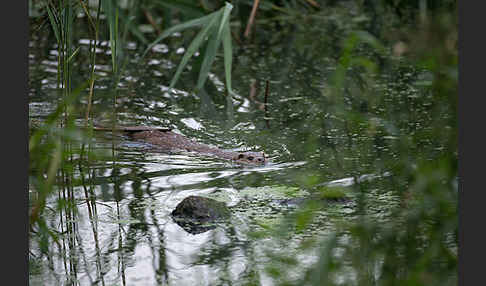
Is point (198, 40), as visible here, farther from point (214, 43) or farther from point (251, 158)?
point (251, 158)

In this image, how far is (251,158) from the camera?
16.9ft

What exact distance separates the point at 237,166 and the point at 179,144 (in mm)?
594

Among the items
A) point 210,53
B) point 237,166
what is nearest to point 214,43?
point 210,53

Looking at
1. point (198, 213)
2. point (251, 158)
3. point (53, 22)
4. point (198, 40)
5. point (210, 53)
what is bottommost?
point (198, 213)

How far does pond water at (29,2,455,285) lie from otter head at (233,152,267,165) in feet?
0.23

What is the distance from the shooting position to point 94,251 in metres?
3.72

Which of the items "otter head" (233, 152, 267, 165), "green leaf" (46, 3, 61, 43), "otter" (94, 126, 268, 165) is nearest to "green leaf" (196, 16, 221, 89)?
"otter" (94, 126, 268, 165)

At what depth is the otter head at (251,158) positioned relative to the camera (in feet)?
16.9

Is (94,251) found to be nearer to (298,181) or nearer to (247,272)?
(247,272)

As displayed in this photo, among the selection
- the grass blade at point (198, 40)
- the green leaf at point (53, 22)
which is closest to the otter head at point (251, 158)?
the green leaf at point (53, 22)

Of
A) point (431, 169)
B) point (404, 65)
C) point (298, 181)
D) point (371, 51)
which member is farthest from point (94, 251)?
point (371, 51)

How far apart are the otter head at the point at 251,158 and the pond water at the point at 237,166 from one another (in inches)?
2.7

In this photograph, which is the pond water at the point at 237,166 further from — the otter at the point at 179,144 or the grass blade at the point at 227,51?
the grass blade at the point at 227,51

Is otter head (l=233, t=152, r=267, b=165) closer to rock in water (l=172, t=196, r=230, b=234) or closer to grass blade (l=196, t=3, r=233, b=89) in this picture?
rock in water (l=172, t=196, r=230, b=234)
